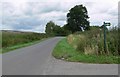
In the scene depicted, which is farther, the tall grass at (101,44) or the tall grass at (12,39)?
the tall grass at (12,39)

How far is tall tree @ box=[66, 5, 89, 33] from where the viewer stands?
→ 281 feet

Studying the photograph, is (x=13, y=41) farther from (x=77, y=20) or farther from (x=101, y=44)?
(x=77, y=20)

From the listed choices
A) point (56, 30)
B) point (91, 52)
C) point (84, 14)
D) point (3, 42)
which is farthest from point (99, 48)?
point (56, 30)

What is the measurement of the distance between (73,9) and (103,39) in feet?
241

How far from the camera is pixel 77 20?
87562 mm

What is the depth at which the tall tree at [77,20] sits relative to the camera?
85750mm

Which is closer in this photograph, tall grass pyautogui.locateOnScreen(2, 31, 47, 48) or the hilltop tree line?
tall grass pyautogui.locateOnScreen(2, 31, 47, 48)

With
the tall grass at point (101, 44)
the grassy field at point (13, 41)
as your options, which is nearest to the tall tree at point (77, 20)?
the grassy field at point (13, 41)

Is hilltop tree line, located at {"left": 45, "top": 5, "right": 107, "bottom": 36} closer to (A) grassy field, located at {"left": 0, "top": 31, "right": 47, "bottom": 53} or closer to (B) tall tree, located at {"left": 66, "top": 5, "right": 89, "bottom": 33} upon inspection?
(B) tall tree, located at {"left": 66, "top": 5, "right": 89, "bottom": 33}

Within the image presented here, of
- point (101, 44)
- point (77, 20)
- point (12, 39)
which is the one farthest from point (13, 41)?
point (77, 20)

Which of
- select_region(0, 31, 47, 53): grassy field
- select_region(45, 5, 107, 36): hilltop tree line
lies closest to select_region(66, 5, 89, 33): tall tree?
select_region(45, 5, 107, 36): hilltop tree line

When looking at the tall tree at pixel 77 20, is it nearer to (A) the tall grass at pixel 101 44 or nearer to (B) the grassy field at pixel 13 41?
(B) the grassy field at pixel 13 41

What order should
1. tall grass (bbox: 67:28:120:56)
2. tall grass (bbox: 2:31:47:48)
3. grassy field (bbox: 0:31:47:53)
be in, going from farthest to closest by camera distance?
tall grass (bbox: 2:31:47:48) < grassy field (bbox: 0:31:47:53) < tall grass (bbox: 67:28:120:56)

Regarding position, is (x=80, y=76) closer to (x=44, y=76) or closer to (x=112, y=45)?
(x=44, y=76)
